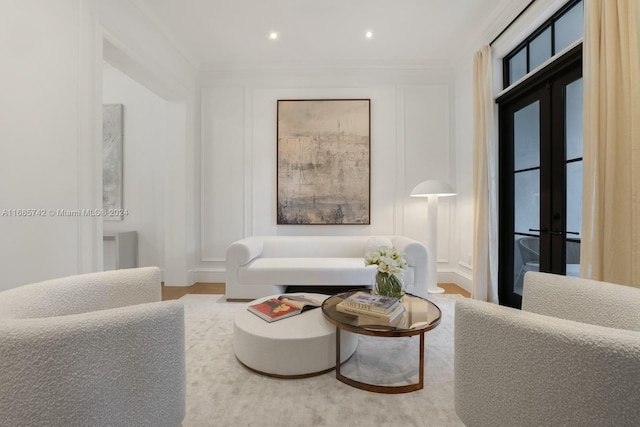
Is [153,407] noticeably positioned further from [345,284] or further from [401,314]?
[345,284]

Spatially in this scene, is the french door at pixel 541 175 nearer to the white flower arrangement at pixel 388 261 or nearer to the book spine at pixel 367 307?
the white flower arrangement at pixel 388 261

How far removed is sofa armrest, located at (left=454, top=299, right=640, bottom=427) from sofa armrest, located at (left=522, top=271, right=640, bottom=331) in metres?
0.49

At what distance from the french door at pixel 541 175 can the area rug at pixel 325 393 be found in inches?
52.9

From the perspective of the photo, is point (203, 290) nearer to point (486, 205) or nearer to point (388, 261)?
point (388, 261)

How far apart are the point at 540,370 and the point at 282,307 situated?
1642 millimetres

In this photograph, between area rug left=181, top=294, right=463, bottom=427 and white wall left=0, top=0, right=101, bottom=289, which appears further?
white wall left=0, top=0, right=101, bottom=289

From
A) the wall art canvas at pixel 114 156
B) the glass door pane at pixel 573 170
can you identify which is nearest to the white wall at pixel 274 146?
the wall art canvas at pixel 114 156

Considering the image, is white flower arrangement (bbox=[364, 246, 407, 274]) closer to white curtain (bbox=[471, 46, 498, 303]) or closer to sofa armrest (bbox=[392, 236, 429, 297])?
sofa armrest (bbox=[392, 236, 429, 297])

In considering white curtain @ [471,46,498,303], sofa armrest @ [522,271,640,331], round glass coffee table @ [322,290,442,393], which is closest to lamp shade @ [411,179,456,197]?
white curtain @ [471,46,498,303]

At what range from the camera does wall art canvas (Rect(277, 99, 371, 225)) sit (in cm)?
411

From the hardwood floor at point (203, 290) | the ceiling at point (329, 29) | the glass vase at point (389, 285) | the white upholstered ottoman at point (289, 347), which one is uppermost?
the ceiling at point (329, 29)

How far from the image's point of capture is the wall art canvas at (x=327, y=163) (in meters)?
4.11

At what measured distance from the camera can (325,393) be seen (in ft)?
5.33

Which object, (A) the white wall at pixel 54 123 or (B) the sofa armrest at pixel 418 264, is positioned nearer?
(A) the white wall at pixel 54 123
